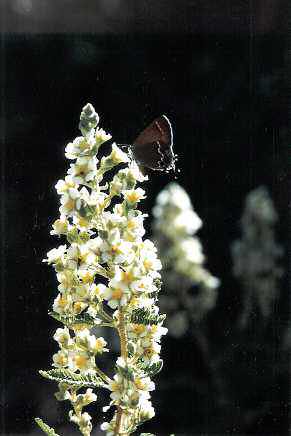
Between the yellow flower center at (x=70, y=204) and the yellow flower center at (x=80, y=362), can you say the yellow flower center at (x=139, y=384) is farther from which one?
the yellow flower center at (x=70, y=204)

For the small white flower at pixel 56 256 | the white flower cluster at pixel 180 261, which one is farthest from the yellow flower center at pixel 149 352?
the white flower cluster at pixel 180 261

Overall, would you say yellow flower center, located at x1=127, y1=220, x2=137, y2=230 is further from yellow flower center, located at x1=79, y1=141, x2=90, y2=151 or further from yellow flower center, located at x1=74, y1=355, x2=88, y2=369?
yellow flower center, located at x1=74, y1=355, x2=88, y2=369

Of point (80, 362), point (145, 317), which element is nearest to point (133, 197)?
point (145, 317)

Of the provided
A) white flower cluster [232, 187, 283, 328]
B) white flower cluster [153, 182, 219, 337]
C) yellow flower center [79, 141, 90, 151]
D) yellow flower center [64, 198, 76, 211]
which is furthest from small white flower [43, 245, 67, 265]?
white flower cluster [232, 187, 283, 328]

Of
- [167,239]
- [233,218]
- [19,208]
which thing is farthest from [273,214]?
[19,208]

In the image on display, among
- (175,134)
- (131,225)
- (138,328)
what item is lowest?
(138,328)

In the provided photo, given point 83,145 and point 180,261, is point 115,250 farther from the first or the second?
point 180,261

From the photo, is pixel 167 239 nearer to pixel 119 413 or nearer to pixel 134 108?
pixel 134 108
